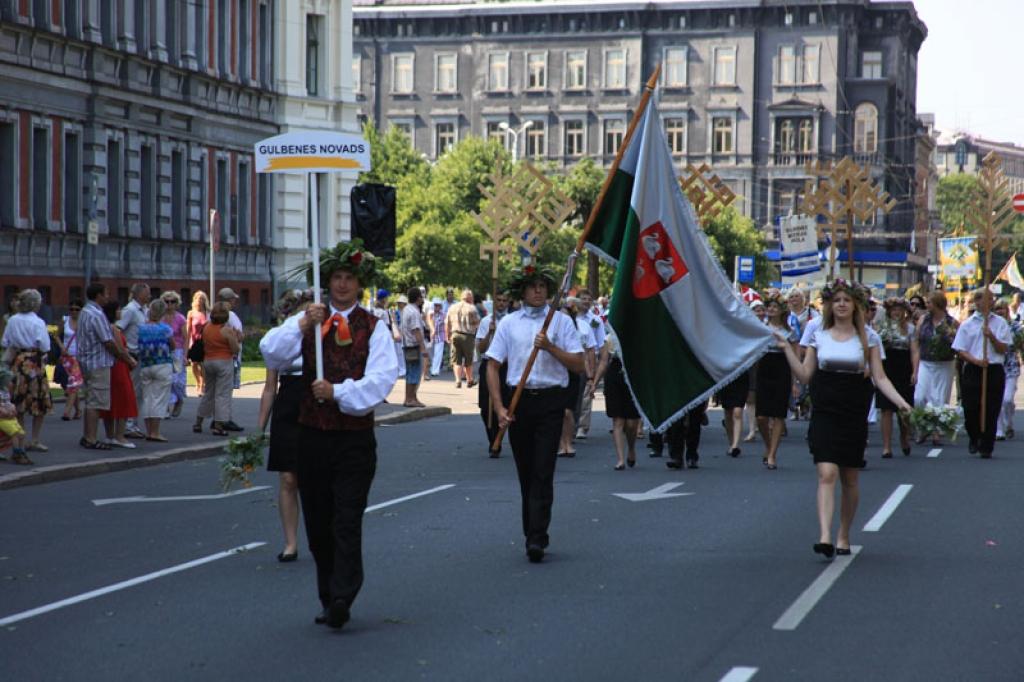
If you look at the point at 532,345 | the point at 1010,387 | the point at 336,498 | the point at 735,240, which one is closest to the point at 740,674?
the point at 336,498

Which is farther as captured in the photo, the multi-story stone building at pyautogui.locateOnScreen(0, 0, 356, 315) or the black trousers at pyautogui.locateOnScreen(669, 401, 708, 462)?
the multi-story stone building at pyautogui.locateOnScreen(0, 0, 356, 315)

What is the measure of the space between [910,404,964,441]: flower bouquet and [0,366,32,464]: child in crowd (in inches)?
368

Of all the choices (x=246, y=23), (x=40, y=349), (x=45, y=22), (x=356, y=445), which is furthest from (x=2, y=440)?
(x=246, y=23)

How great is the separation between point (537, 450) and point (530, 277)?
1.30 m

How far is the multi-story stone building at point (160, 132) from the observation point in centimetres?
3522

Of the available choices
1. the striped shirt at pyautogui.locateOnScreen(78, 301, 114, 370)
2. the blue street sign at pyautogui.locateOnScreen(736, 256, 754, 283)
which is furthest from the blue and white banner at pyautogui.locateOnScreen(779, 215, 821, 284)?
→ the striped shirt at pyautogui.locateOnScreen(78, 301, 114, 370)

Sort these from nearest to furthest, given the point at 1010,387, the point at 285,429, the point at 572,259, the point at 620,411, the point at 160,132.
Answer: the point at 285,429, the point at 572,259, the point at 620,411, the point at 1010,387, the point at 160,132

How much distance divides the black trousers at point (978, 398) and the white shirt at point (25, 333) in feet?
33.4

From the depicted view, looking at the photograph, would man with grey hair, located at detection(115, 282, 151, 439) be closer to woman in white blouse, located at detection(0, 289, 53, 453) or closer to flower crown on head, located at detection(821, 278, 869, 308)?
woman in white blouse, located at detection(0, 289, 53, 453)

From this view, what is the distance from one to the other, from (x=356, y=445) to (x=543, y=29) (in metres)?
87.7

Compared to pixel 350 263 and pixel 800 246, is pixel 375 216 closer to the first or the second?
pixel 350 263

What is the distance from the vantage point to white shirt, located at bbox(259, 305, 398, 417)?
8.31 m

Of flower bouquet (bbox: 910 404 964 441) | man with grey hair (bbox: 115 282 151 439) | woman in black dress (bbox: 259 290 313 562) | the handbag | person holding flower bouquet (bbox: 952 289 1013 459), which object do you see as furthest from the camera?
the handbag

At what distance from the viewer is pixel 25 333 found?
1817 centimetres
